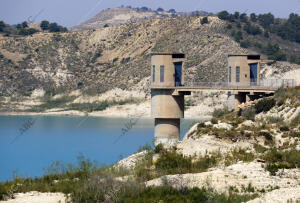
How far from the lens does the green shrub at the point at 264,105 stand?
40.8 meters

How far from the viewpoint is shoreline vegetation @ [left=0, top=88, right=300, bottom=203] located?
64.2ft

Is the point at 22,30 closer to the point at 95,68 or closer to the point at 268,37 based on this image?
the point at 95,68

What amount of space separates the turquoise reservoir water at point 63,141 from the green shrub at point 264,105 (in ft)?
33.9

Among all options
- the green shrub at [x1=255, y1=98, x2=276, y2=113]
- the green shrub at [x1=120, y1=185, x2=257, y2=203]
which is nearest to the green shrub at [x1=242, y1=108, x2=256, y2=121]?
the green shrub at [x1=255, y1=98, x2=276, y2=113]

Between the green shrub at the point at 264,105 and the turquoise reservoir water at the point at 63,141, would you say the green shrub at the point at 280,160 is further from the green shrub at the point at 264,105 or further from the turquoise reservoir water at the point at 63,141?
the turquoise reservoir water at the point at 63,141

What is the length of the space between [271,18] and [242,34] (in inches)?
1388

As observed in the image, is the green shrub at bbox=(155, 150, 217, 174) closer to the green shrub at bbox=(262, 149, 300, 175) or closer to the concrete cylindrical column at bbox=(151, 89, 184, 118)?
the green shrub at bbox=(262, 149, 300, 175)

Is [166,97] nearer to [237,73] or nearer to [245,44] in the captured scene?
[237,73]

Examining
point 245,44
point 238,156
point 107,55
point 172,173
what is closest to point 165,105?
point 238,156

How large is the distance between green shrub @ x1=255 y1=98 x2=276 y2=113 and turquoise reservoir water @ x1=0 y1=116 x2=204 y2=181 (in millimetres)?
10334

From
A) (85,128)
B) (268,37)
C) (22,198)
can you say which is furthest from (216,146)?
(268,37)

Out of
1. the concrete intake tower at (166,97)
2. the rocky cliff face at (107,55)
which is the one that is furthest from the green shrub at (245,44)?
the concrete intake tower at (166,97)

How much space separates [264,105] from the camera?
4138 centimetres

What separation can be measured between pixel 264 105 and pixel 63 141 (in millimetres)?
41195
